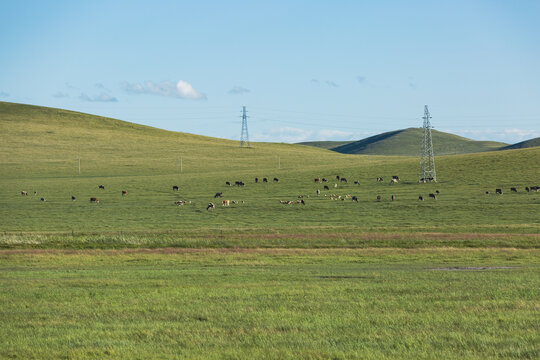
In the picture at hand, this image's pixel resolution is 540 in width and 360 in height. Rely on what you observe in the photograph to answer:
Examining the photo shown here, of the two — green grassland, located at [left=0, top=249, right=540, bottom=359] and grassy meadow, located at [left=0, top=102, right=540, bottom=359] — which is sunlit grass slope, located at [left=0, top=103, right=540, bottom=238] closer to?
grassy meadow, located at [left=0, top=102, right=540, bottom=359]

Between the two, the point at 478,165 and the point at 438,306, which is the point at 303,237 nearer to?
the point at 438,306

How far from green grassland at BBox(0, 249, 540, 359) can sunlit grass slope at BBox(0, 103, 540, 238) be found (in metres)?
19.1

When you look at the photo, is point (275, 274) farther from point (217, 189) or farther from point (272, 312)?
point (217, 189)

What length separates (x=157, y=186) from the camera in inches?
3314

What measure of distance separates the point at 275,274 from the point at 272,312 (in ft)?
23.2

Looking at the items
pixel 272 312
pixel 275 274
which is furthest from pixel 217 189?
pixel 272 312

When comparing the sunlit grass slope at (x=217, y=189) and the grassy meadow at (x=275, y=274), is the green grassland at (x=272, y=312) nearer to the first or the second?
the grassy meadow at (x=275, y=274)

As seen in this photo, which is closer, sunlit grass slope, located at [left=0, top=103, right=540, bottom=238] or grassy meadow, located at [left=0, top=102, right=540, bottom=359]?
grassy meadow, located at [left=0, top=102, right=540, bottom=359]

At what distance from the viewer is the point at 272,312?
14.2 meters

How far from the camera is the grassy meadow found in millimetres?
11695

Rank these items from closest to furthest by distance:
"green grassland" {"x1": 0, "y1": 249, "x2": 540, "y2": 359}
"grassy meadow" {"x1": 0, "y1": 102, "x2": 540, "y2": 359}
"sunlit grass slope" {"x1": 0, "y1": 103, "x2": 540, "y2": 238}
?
"green grassland" {"x1": 0, "y1": 249, "x2": 540, "y2": 359} → "grassy meadow" {"x1": 0, "y1": 102, "x2": 540, "y2": 359} → "sunlit grass slope" {"x1": 0, "y1": 103, "x2": 540, "y2": 238}

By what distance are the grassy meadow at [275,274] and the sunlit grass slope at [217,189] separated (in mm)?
444

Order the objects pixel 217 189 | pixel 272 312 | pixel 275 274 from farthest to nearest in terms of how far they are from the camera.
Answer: pixel 217 189, pixel 275 274, pixel 272 312

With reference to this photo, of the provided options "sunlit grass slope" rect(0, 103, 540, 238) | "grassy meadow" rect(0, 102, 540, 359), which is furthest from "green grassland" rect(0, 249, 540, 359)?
"sunlit grass slope" rect(0, 103, 540, 238)
